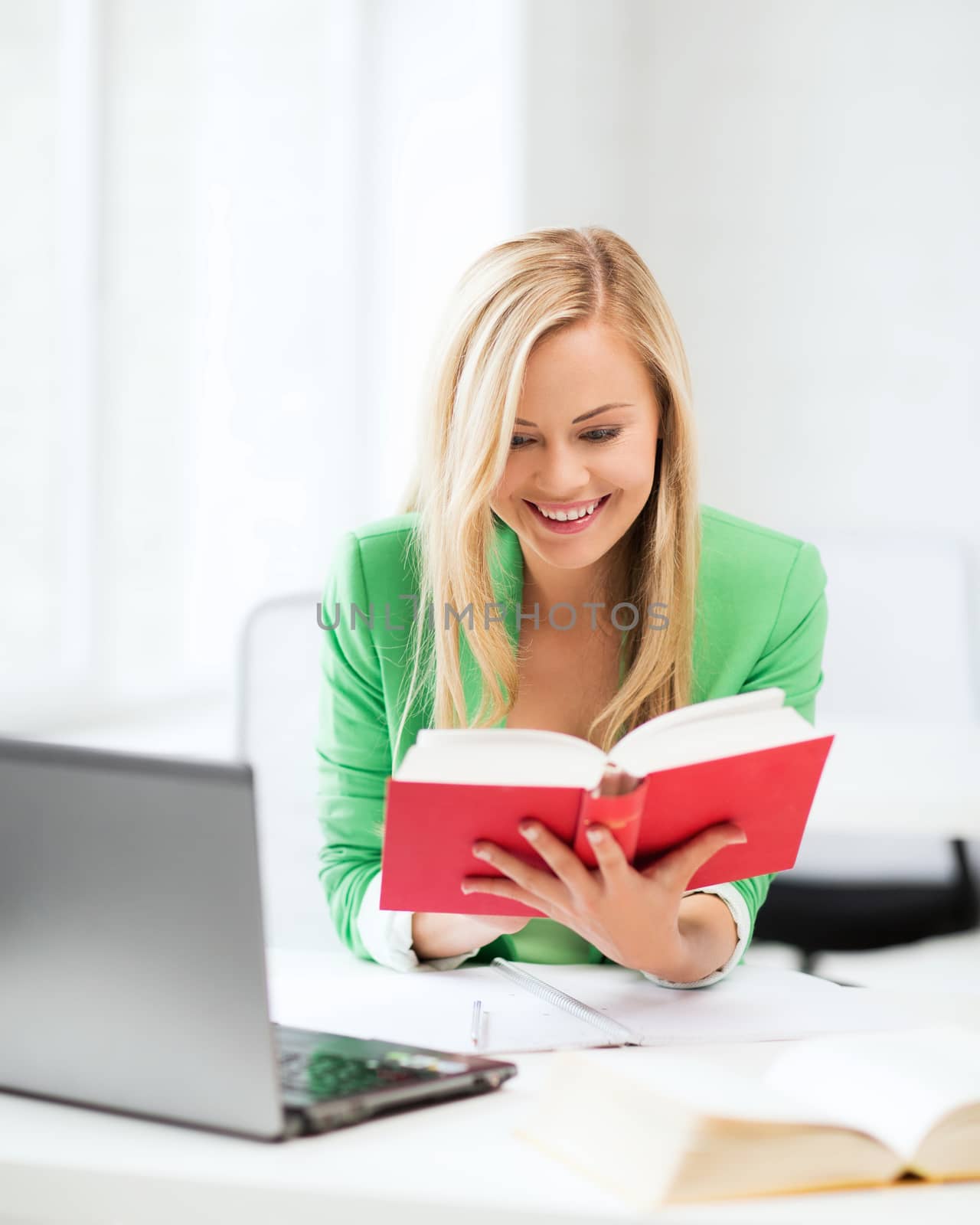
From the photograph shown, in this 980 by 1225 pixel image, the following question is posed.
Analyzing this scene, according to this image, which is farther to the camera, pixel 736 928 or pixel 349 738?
pixel 349 738

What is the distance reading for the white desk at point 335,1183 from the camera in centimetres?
62

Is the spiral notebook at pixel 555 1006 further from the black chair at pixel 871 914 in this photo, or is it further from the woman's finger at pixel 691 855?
the black chair at pixel 871 914

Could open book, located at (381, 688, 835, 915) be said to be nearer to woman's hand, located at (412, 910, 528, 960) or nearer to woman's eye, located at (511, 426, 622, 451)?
woman's hand, located at (412, 910, 528, 960)

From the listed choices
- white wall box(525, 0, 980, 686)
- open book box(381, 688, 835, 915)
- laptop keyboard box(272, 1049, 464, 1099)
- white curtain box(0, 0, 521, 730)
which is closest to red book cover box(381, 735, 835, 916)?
open book box(381, 688, 835, 915)

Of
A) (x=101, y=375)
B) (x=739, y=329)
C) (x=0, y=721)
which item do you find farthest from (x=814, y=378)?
(x=0, y=721)

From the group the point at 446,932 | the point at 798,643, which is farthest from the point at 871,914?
the point at 446,932

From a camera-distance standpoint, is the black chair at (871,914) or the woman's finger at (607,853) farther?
the black chair at (871,914)

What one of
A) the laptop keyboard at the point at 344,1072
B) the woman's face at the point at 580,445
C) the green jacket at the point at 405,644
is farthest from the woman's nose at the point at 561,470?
the laptop keyboard at the point at 344,1072

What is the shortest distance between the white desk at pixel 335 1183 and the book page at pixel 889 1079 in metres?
0.03

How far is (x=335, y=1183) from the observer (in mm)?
642

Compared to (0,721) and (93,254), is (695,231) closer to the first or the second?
(93,254)

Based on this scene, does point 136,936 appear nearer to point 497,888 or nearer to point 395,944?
point 497,888

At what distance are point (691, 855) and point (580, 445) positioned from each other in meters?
0.44

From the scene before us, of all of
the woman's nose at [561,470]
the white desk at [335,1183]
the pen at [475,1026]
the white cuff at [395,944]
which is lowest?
the white cuff at [395,944]
